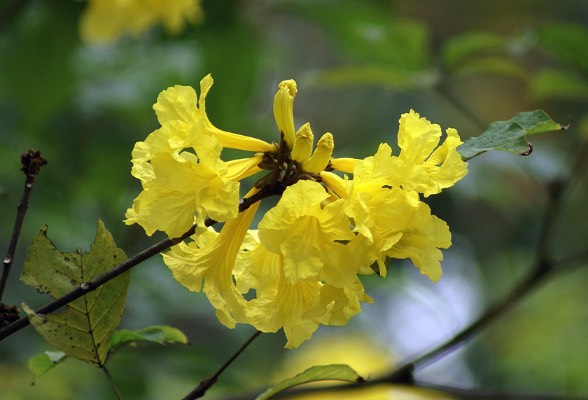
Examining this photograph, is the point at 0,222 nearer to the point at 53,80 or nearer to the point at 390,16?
the point at 53,80

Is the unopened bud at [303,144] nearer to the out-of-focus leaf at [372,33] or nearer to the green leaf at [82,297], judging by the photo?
the green leaf at [82,297]

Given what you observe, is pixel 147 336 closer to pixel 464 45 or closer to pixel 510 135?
pixel 510 135

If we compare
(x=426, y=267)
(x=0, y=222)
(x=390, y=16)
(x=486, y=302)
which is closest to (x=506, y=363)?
(x=486, y=302)

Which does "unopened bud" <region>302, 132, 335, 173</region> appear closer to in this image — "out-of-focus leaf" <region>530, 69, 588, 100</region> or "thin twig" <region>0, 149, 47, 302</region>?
"thin twig" <region>0, 149, 47, 302</region>

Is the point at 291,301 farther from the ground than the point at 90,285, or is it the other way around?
the point at 90,285

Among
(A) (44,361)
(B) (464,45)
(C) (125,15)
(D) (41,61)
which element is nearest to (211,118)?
(C) (125,15)
